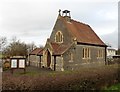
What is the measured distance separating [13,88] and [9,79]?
2.00 ft

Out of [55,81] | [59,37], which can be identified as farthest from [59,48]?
[55,81]

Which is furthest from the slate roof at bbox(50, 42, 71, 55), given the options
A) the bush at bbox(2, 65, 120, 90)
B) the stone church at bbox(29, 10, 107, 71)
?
the bush at bbox(2, 65, 120, 90)

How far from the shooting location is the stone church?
3262 cm

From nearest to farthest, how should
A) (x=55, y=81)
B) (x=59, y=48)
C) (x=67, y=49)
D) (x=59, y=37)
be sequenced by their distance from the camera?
(x=55, y=81), (x=67, y=49), (x=59, y=48), (x=59, y=37)

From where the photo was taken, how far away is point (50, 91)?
1163 centimetres

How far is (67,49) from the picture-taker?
32.9 m

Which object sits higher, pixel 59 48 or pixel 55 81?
pixel 59 48

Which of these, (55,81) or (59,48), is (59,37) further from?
(55,81)

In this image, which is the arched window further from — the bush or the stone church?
the bush

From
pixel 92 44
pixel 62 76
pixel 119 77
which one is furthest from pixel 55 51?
pixel 62 76

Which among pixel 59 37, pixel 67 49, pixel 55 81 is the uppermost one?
pixel 59 37

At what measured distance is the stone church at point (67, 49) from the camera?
107 ft

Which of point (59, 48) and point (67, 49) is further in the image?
point (59, 48)

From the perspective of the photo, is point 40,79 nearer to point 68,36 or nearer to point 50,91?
point 50,91
